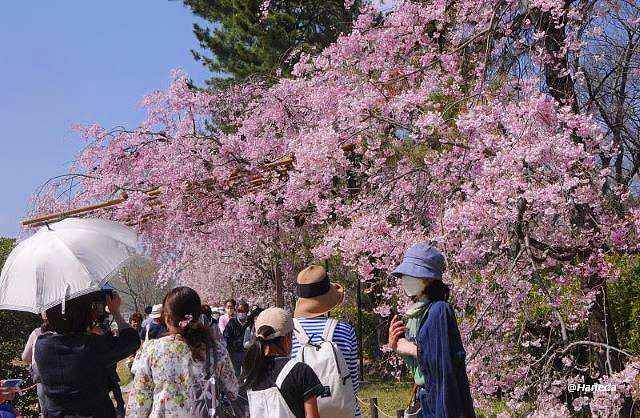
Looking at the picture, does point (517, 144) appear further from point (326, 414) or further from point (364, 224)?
point (326, 414)

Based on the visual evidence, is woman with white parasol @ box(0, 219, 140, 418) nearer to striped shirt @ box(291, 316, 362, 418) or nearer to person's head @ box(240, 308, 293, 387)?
person's head @ box(240, 308, 293, 387)

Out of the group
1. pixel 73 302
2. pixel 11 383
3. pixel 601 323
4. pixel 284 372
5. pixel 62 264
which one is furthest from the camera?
pixel 601 323

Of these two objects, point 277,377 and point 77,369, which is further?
point 77,369

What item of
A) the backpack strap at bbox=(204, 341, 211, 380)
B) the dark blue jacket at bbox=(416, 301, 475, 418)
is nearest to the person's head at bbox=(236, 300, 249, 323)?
the backpack strap at bbox=(204, 341, 211, 380)

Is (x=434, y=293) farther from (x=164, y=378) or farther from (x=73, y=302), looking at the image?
(x=73, y=302)

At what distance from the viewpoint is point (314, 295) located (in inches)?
147

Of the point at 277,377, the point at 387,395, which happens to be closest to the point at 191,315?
the point at 277,377

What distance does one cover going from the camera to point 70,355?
3.32m

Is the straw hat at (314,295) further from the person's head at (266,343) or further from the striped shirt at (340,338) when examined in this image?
the person's head at (266,343)

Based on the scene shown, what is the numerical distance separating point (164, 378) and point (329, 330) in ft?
2.69

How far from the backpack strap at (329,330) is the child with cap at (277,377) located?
28cm

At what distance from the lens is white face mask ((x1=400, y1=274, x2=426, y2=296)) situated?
10.9 ft

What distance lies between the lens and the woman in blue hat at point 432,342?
118 inches

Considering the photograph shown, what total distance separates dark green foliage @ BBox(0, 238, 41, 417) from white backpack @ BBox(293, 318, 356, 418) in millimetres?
7370
